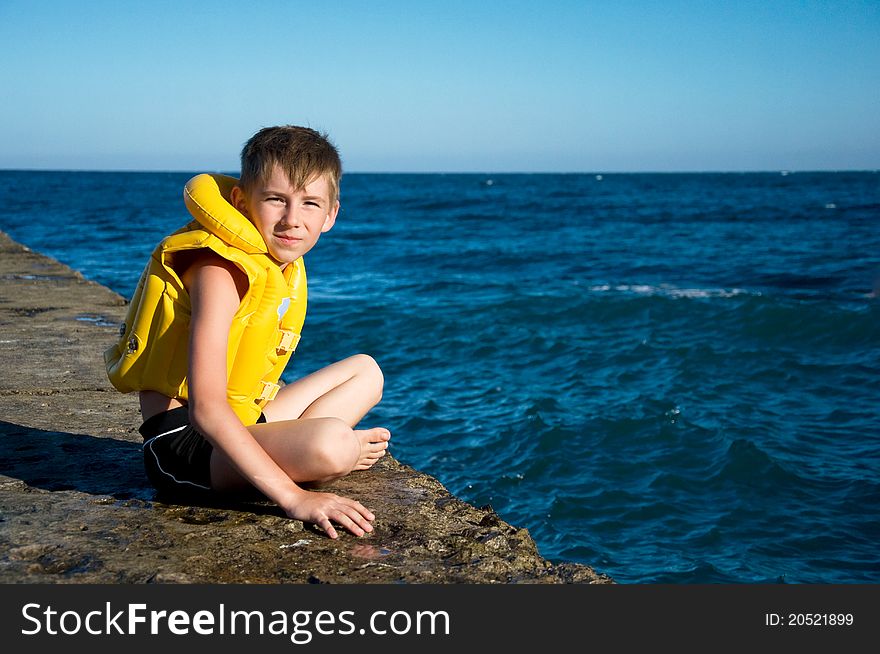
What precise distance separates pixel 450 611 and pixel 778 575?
291cm

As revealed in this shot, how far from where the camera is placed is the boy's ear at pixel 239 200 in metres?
2.67

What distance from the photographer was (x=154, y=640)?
75.3 inches

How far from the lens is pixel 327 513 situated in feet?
8.09

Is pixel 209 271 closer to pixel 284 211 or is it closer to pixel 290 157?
pixel 284 211

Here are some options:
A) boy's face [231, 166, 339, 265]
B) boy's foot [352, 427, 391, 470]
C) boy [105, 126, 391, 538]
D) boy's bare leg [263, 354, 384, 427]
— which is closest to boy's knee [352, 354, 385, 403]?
boy's bare leg [263, 354, 384, 427]

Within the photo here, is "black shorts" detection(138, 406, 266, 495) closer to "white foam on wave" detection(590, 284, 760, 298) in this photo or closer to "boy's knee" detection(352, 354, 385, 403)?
"boy's knee" detection(352, 354, 385, 403)

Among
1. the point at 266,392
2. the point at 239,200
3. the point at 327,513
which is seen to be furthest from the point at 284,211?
the point at 327,513

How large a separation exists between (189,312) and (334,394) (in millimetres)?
719

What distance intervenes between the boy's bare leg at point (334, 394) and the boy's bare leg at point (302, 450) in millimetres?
383

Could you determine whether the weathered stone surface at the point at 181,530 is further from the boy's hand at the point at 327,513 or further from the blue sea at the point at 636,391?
the blue sea at the point at 636,391

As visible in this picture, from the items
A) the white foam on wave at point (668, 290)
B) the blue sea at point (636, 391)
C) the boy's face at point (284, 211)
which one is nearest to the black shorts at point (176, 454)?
the boy's face at point (284, 211)

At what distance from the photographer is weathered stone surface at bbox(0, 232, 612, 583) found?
7.24 feet

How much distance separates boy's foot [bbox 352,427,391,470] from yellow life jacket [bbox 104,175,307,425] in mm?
372

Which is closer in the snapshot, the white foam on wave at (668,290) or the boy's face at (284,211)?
the boy's face at (284,211)
